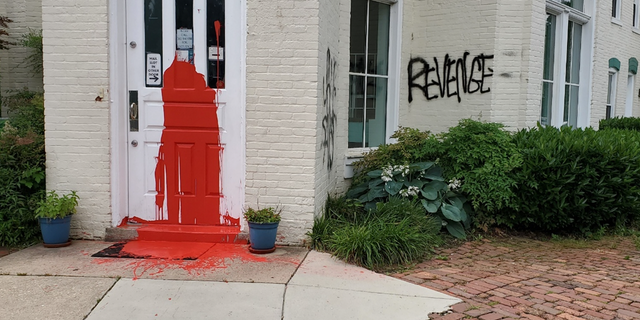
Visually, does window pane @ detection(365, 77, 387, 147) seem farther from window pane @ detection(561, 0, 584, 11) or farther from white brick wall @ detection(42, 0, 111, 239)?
window pane @ detection(561, 0, 584, 11)

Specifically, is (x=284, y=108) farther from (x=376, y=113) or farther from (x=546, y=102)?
(x=546, y=102)

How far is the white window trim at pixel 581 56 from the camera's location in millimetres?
9062

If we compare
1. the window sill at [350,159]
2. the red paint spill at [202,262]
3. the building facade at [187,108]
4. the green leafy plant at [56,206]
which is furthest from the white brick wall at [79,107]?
the window sill at [350,159]

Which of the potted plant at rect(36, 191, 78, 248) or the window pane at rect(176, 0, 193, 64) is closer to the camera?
the potted plant at rect(36, 191, 78, 248)

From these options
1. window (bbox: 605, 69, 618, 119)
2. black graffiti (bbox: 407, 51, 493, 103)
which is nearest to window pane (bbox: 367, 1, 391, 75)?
black graffiti (bbox: 407, 51, 493, 103)

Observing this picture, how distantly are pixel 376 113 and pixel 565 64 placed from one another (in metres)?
3.91

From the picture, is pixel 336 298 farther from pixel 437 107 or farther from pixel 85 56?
pixel 437 107

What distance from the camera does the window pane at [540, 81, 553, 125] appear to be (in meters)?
8.97

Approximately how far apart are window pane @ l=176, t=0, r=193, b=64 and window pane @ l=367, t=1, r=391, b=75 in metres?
2.70

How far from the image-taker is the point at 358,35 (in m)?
7.18

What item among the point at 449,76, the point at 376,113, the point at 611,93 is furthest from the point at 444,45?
the point at 611,93

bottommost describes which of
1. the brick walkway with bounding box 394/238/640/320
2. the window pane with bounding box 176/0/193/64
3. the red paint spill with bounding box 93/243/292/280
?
the brick walkway with bounding box 394/238/640/320

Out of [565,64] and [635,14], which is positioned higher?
[635,14]

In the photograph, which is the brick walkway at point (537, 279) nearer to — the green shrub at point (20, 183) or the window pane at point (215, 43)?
the window pane at point (215, 43)
